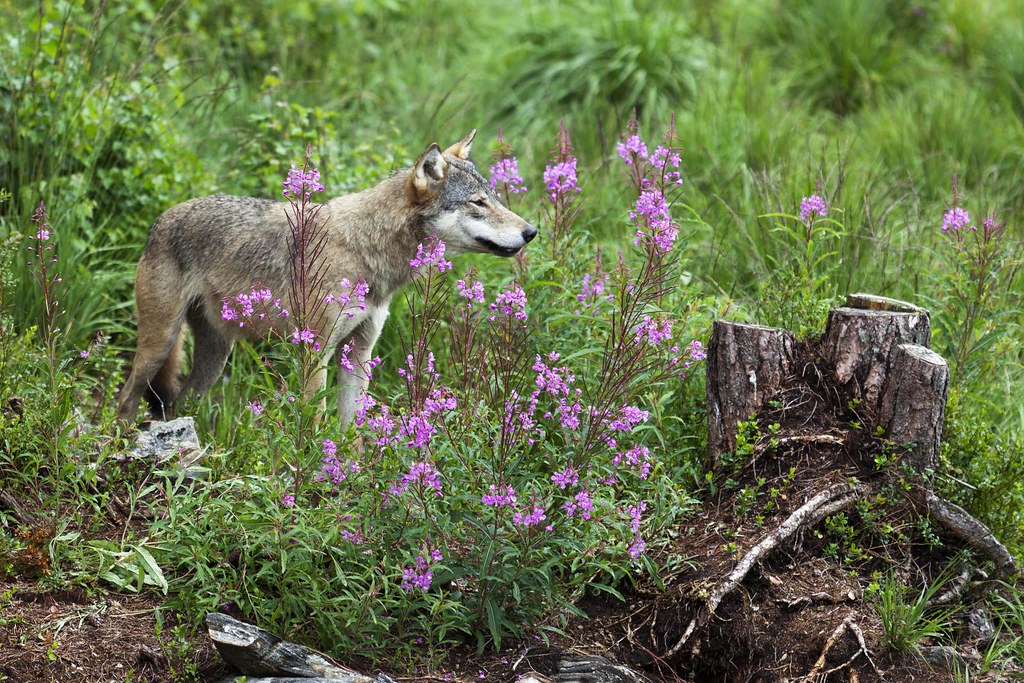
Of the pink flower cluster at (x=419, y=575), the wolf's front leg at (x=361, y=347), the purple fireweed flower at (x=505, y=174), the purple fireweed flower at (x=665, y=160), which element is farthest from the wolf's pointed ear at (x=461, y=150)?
the pink flower cluster at (x=419, y=575)

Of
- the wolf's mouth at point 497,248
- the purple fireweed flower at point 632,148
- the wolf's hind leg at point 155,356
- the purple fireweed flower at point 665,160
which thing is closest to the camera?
the purple fireweed flower at point 665,160

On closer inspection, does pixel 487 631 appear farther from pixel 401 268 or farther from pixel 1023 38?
pixel 1023 38

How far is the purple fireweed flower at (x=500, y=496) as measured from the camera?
11.6ft

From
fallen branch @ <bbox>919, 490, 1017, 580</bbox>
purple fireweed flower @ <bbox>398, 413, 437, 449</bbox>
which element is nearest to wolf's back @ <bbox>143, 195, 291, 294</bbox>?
purple fireweed flower @ <bbox>398, 413, 437, 449</bbox>

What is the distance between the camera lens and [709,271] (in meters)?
6.73

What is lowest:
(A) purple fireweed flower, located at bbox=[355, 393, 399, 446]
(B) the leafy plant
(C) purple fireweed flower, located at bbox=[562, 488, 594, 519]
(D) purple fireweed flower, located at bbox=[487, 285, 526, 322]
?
(B) the leafy plant

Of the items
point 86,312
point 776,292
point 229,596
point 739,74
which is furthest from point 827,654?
point 739,74

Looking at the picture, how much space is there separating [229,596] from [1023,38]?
9.42 meters

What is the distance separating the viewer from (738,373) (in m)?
4.86

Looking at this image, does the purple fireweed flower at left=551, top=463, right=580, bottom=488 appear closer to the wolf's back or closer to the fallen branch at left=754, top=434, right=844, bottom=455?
the fallen branch at left=754, top=434, right=844, bottom=455

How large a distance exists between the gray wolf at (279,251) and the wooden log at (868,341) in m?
1.72

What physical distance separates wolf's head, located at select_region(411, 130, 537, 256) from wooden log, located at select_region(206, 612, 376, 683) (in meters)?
2.45

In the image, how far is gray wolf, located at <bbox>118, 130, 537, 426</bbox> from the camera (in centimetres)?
566

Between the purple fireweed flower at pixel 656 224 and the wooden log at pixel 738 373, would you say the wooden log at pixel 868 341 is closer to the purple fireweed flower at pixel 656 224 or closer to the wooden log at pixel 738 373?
the wooden log at pixel 738 373
